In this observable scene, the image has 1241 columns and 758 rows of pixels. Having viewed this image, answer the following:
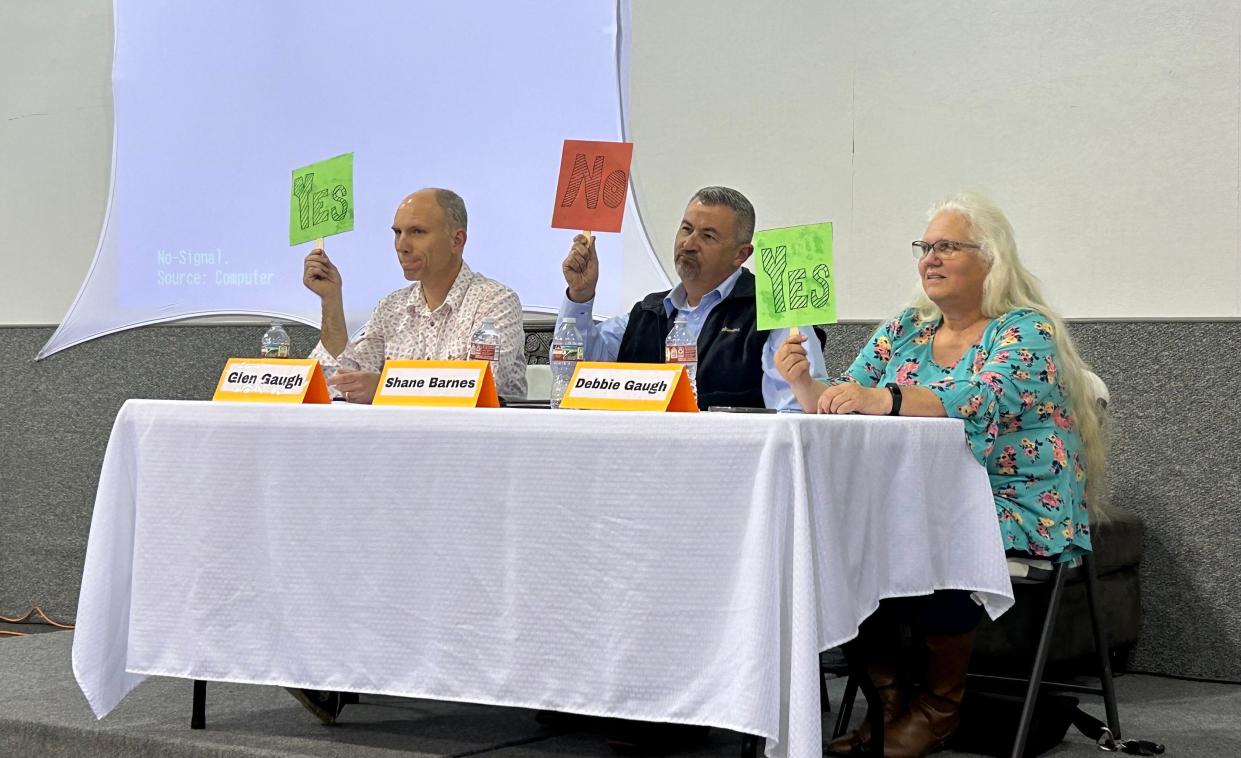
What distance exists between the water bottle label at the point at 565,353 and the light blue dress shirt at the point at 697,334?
34 centimetres

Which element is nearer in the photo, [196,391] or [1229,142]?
[1229,142]

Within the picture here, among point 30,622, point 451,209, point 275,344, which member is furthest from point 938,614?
point 30,622

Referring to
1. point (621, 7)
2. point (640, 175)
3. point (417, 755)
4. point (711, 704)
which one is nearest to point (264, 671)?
point (417, 755)

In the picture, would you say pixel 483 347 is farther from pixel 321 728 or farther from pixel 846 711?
pixel 846 711

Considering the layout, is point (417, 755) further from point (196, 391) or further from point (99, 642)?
point (196, 391)

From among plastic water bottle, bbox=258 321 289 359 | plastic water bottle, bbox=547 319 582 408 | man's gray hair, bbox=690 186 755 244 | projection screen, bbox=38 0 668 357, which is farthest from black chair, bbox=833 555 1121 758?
projection screen, bbox=38 0 668 357

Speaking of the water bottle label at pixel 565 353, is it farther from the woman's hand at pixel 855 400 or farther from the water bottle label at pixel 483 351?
the woman's hand at pixel 855 400

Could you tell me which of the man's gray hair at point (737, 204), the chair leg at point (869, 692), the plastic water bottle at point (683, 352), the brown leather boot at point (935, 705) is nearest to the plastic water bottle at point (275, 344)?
the plastic water bottle at point (683, 352)

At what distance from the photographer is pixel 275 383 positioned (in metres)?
2.18

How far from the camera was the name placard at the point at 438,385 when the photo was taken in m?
2.03

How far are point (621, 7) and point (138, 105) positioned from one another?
177 cm

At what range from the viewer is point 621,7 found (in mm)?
3818

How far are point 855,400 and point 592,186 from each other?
56 cm

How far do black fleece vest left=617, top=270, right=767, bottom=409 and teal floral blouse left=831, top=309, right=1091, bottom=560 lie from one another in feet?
1.49
